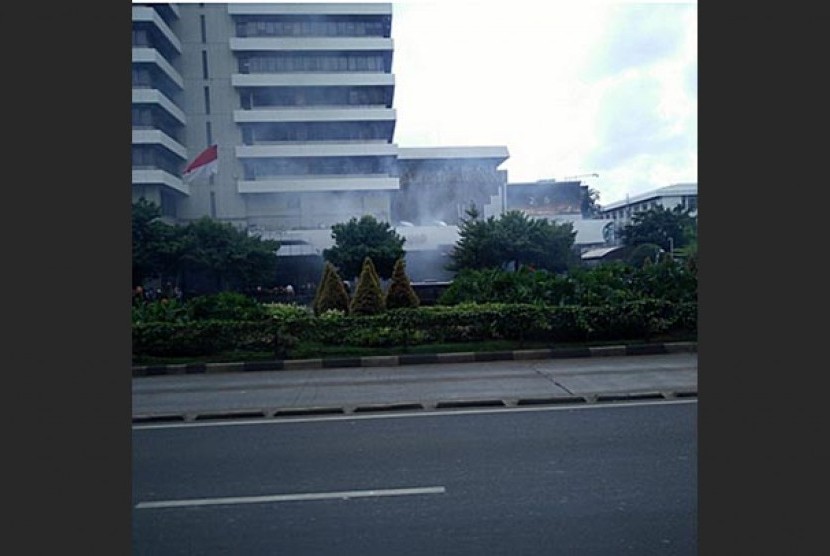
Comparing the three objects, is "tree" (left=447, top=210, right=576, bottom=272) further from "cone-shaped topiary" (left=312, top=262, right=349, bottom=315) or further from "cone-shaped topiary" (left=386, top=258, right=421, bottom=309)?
"cone-shaped topiary" (left=312, top=262, right=349, bottom=315)

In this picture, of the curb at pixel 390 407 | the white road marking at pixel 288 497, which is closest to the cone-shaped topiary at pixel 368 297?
the curb at pixel 390 407

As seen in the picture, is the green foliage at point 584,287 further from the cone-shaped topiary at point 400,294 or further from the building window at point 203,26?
the building window at point 203,26

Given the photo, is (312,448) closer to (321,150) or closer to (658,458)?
(658,458)

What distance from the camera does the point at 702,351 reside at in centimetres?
132

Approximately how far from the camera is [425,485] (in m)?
4.65

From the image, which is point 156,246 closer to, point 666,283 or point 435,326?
point 435,326

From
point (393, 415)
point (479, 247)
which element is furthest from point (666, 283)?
point (479, 247)

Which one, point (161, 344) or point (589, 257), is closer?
point (161, 344)

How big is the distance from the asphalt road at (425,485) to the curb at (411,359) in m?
3.50

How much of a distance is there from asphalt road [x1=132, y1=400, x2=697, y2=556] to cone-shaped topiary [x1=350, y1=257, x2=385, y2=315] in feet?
21.2

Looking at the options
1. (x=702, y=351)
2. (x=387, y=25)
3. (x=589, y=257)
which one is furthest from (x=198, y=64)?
(x=702, y=351)

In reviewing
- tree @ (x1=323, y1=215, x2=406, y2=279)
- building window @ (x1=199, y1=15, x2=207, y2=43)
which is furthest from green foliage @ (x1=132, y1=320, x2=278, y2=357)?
building window @ (x1=199, y1=15, x2=207, y2=43)

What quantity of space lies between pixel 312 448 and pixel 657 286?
890 cm

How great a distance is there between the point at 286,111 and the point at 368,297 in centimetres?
3357
